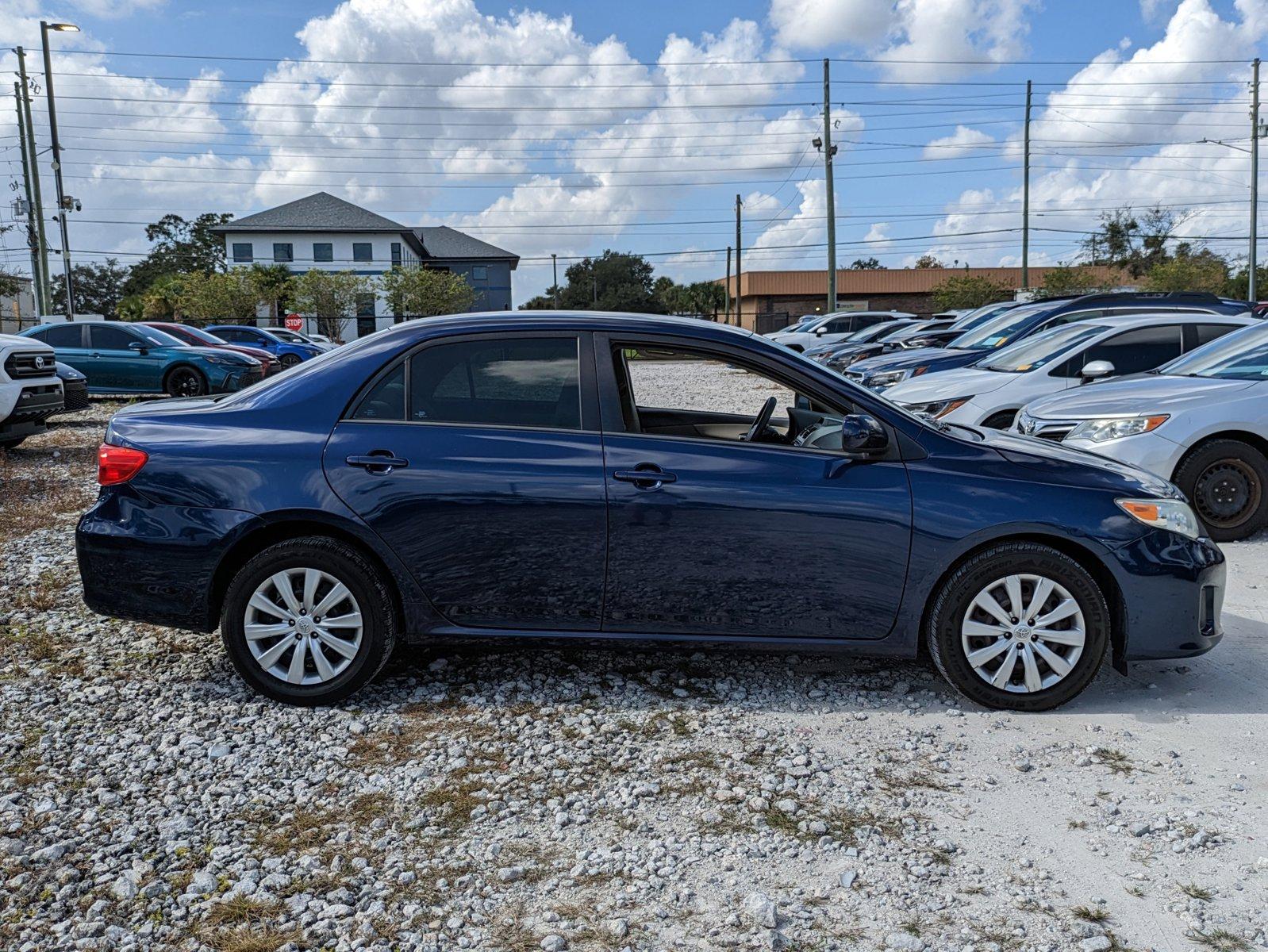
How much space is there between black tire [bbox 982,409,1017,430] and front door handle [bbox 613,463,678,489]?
20.3 ft

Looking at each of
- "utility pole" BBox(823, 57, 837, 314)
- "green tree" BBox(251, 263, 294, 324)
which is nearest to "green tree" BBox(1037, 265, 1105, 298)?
"utility pole" BBox(823, 57, 837, 314)

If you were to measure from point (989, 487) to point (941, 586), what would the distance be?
1.51ft

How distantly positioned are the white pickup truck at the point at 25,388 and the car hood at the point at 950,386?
9537mm

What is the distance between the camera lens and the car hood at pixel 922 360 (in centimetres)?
1435

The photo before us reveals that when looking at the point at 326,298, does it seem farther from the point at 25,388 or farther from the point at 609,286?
the point at 25,388

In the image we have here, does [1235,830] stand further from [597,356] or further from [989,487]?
[597,356]

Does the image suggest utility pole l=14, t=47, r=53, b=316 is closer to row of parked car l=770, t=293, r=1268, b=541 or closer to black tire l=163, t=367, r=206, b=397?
black tire l=163, t=367, r=206, b=397

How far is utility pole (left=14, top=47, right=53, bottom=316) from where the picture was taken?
1316 inches

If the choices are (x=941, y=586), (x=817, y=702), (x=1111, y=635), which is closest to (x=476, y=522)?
(x=817, y=702)

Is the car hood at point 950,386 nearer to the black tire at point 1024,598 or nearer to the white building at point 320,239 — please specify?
the black tire at point 1024,598

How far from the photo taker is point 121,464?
4477mm

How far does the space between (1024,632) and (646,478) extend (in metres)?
1.72

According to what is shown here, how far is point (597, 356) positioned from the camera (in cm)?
453

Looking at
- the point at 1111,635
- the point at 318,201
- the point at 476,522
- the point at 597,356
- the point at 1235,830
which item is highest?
the point at 318,201
